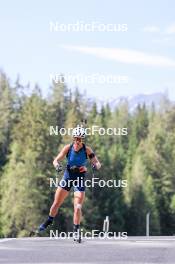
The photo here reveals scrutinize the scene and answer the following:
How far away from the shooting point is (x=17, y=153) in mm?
75875

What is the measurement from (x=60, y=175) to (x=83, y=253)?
5019 centimetres

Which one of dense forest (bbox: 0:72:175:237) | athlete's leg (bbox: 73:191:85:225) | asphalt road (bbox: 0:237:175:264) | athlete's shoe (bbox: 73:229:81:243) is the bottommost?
asphalt road (bbox: 0:237:175:264)

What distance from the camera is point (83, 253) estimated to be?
1071cm

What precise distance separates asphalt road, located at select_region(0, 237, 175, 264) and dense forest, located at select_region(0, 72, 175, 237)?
45521mm

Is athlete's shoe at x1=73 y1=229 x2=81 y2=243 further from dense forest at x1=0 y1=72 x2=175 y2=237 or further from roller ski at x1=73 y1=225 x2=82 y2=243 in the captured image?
dense forest at x1=0 y1=72 x2=175 y2=237

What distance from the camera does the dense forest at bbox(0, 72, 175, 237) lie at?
71.1 m

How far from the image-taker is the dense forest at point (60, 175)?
233 feet

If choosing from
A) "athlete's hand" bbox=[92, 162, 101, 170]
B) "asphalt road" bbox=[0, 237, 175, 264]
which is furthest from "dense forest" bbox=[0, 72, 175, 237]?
"asphalt road" bbox=[0, 237, 175, 264]

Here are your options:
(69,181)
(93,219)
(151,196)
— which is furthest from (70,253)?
(151,196)

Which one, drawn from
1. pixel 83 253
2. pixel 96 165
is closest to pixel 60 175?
pixel 96 165

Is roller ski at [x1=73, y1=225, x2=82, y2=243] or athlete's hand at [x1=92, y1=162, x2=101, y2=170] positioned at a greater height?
athlete's hand at [x1=92, y1=162, x2=101, y2=170]

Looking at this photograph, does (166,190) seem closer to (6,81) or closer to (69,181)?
(6,81)

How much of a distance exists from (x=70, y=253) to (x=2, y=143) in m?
74.6

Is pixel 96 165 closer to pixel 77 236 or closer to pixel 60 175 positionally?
pixel 77 236
